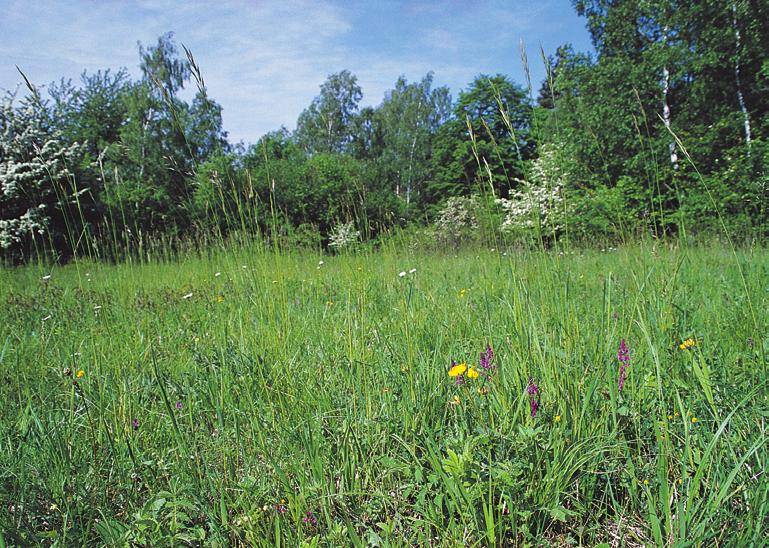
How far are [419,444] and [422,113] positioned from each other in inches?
1120

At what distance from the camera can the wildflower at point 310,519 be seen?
103 centimetres

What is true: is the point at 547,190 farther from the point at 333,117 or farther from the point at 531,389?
the point at 333,117

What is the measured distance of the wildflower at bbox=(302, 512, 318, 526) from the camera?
103 centimetres

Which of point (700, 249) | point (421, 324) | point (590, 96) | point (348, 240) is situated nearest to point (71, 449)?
point (421, 324)

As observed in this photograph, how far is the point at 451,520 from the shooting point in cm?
94

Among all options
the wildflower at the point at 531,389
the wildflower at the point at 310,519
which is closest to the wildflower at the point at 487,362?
the wildflower at the point at 531,389

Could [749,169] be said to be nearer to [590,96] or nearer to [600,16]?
[590,96]

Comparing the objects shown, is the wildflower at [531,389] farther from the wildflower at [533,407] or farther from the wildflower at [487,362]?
the wildflower at [487,362]

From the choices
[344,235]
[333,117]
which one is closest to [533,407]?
[344,235]

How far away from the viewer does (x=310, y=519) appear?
3.42ft

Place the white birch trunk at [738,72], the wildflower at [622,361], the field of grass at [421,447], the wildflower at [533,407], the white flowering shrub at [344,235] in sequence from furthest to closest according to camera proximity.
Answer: the white birch trunk at [738,72], the white flowering shrub at [344,235], the wildflower at [622,361], the wildflower at [533,407], the field of grass at [421,447]

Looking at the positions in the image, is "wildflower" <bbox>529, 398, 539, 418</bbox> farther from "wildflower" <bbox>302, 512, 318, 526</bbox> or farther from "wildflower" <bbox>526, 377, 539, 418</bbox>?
"wildflower" <bbox>302, 512, 318, 526</bbox>

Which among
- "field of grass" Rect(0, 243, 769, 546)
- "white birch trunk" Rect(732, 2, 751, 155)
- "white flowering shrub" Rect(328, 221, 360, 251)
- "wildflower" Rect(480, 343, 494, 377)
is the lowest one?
"field of grass" Rect(0, 243, 769, 546)

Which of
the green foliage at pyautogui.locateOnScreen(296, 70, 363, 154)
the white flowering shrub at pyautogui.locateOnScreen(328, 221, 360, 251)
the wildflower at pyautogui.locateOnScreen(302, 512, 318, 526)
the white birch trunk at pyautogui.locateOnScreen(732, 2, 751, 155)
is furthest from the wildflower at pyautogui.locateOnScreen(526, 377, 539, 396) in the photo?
the green foliage at pyautogui.locateOnScreen(296, 70, 363, 154)
